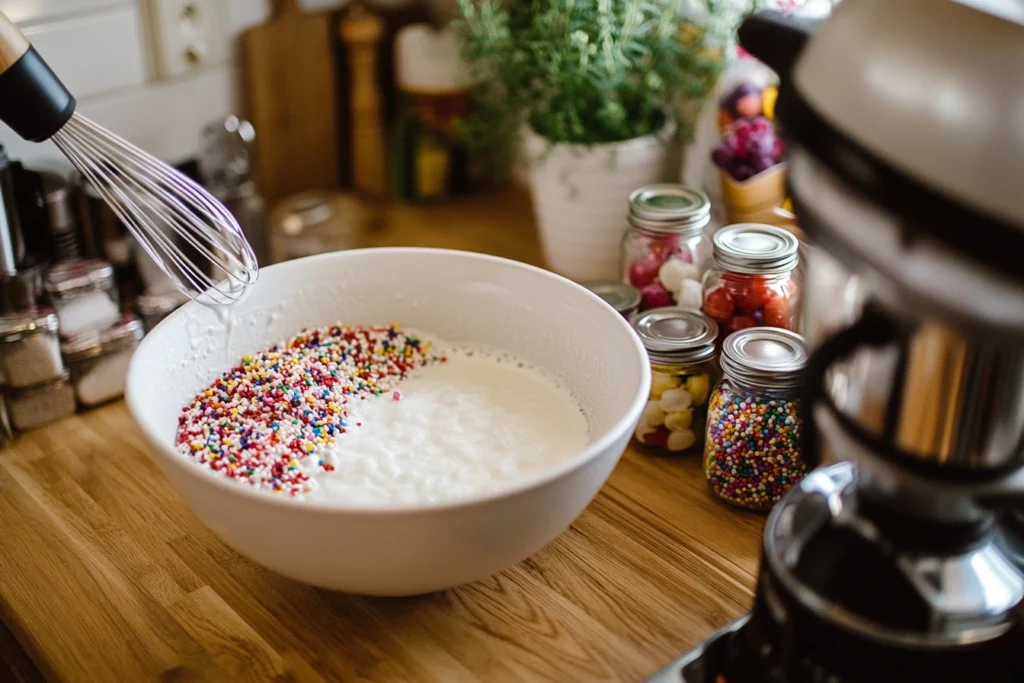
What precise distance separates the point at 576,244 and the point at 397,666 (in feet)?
2.04

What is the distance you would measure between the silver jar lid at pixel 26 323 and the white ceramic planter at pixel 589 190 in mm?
554

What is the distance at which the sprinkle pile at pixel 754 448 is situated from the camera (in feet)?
2.95

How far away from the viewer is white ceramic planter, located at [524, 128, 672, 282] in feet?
3.92

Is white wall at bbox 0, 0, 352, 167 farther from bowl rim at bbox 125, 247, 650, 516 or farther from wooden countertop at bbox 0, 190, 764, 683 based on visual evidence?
bowl rim at bbox 125, 247, 650, 516

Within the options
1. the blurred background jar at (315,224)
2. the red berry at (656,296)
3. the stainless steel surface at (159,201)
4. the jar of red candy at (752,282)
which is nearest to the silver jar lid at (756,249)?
the jar of red candy at (752,282)

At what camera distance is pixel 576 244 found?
4.12 ft

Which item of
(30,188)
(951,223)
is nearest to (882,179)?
(951,223)

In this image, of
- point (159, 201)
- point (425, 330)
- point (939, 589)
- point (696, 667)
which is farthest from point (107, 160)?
point (939, 589)

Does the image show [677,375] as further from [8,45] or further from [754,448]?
[8,45]

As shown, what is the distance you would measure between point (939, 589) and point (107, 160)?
2.57 feet

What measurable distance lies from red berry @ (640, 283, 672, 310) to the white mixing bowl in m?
0.16

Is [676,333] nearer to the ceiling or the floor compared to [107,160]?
nearer to the floor

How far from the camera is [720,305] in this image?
1012mm

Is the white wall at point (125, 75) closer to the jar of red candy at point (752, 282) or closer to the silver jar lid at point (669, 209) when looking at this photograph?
the silver jar lid at point (669, 209)
